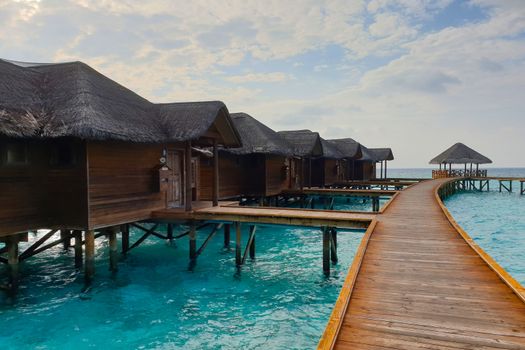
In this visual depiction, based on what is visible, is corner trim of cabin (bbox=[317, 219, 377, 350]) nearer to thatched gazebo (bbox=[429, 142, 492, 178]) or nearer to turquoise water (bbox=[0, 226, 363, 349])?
turquoise water (bbox=[0, 226, 363, 349])

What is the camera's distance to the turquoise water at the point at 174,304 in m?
7.68

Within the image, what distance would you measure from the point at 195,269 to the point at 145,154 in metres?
4.27

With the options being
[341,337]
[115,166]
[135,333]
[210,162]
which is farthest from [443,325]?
[210,162]

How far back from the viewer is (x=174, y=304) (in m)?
9.51

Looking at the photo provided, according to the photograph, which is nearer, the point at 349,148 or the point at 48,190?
the point at 48,190

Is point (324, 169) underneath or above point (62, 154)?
underneath

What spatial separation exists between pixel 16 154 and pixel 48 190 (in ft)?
4.12

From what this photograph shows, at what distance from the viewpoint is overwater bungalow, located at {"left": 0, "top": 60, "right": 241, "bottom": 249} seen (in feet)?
31.0

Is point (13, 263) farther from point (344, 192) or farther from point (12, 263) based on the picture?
point (344, 192)

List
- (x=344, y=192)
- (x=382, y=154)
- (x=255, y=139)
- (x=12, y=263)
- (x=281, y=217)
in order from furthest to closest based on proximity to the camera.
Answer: (x=382, y=154), (x=344, y=192), (x=255, y=139), (x=281, y=217), (x=12, y=263)

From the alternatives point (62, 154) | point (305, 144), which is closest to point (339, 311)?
point (62, 154)

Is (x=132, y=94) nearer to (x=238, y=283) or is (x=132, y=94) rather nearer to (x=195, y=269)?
(x=195, y=269)

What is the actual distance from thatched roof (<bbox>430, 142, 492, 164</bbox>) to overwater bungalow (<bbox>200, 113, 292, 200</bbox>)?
28.0 meters

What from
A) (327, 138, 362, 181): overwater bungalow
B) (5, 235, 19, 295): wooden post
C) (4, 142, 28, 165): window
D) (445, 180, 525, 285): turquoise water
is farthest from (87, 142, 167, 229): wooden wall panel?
(327, 138, 362, 181): overwater bungalow
